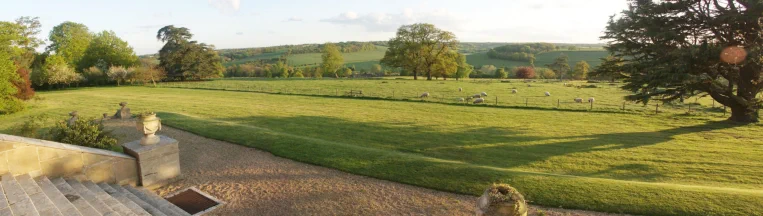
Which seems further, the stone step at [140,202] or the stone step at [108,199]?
the stone step at [140,202]

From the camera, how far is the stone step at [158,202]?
26.9ft

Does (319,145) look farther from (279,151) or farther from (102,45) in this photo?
(102,45)

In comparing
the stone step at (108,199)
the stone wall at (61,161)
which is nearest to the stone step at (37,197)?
the stone wall at (61,161)

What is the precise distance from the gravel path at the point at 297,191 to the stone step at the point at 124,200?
1094 mm

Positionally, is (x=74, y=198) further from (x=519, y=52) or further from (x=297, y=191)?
(x=519, y=52)

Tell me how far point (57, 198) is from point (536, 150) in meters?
15.1

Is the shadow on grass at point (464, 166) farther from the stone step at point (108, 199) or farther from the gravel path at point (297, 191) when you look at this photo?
the stone step at point (108, 199)

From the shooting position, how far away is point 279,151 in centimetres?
1318

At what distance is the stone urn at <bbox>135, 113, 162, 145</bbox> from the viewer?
9789 millimetres

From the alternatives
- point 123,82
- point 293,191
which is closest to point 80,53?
point 123,82

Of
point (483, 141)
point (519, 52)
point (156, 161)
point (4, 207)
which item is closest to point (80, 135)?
point (156, 161)

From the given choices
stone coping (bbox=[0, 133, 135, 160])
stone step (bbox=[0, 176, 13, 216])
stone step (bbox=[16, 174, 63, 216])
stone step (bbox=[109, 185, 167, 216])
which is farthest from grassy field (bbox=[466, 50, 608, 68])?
stone step (bbox=[0, 176, 13, 216])

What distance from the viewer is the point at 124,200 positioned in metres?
8.26

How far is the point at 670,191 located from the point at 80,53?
253 ft
